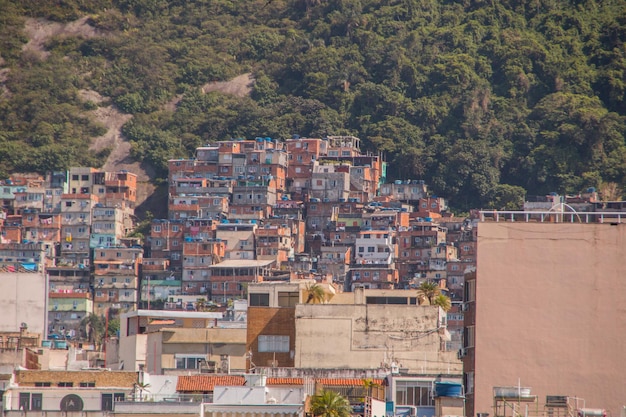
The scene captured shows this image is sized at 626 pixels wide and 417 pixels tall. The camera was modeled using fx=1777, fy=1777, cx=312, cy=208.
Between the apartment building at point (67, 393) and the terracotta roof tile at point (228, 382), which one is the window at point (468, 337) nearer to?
the terracotta roof tile at point (228, 382)

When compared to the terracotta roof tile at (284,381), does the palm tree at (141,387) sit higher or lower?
lower

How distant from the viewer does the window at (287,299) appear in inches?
2413

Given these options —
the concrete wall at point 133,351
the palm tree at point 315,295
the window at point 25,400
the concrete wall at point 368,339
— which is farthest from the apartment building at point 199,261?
the window at point 25,400

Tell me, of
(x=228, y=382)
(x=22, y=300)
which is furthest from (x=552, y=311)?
(x=22, y=300)

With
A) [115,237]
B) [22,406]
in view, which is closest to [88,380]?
[22,406]

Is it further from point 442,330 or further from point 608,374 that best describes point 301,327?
point 608,374

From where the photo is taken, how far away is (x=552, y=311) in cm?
3866

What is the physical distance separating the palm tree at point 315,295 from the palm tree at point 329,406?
19.7m

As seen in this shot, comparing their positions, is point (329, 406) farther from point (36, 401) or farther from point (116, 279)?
point (116, 279)

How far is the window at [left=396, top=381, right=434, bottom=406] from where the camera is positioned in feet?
155

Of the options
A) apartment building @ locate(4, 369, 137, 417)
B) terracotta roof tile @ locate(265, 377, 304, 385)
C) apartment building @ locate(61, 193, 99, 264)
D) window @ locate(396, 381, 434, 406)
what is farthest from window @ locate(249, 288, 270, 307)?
apartment building @ locate(61, 193, 99, 264)

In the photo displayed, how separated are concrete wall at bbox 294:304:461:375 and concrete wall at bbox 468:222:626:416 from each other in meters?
15.6

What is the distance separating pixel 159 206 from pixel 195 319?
115 m

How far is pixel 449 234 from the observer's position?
165m
